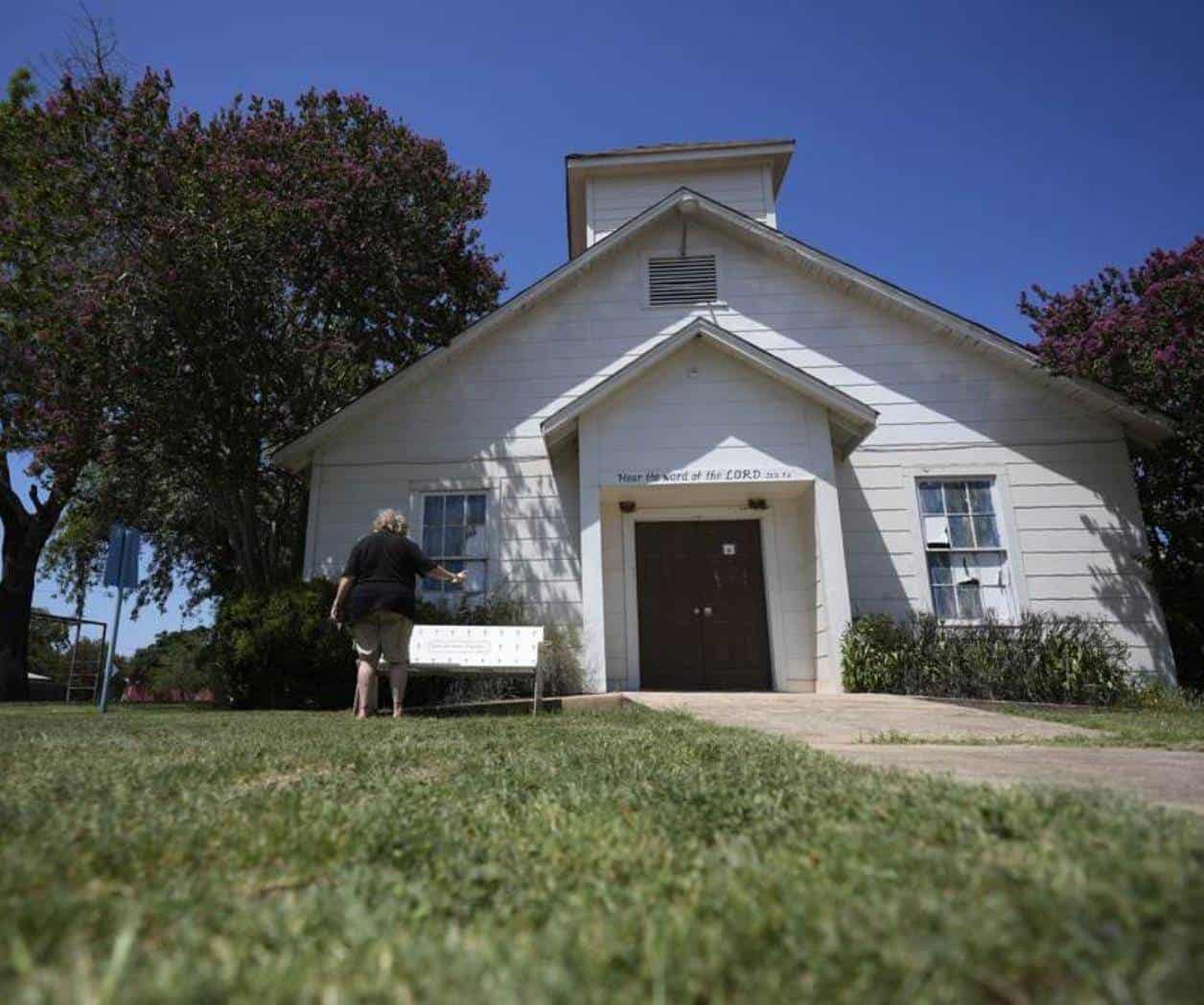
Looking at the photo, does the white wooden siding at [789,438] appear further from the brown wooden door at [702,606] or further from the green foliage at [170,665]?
the green foliage at [170,665]

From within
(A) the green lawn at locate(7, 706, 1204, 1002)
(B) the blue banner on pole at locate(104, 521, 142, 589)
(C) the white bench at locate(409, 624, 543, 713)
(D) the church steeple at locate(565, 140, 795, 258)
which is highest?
(D) the church steeple at locate(565, 140, 795, 258)

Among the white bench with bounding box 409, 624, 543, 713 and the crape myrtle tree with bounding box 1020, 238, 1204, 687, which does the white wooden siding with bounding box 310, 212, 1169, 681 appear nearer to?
the crape myrtle tree with bounding box 1020, 238, 1204, 687

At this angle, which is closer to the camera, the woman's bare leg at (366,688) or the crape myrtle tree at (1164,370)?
the woman's bare leg at (366,688)

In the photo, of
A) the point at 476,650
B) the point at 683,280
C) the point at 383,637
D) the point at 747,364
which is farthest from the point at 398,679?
the point at 683,280

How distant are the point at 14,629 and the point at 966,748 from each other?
18353 mm

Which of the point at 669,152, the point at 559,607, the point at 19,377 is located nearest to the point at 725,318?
the point at 669,152

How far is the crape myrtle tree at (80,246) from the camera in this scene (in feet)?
32.8

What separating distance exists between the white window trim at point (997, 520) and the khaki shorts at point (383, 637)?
23.7ft

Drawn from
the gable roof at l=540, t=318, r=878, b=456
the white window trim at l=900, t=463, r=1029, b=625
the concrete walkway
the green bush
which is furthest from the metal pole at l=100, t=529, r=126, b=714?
the white window trim at l=900, t=463, r=1029, b=625

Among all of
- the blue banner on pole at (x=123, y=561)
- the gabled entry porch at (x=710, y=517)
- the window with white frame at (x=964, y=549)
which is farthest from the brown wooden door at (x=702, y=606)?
the blue banner on pole at (x=123, y=561)

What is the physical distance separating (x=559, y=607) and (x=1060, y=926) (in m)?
9.76

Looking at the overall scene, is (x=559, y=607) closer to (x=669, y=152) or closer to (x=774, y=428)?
(x=774, y=428)

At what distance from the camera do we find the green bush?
8742 mm

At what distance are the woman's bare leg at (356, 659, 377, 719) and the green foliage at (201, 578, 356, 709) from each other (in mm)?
2122
